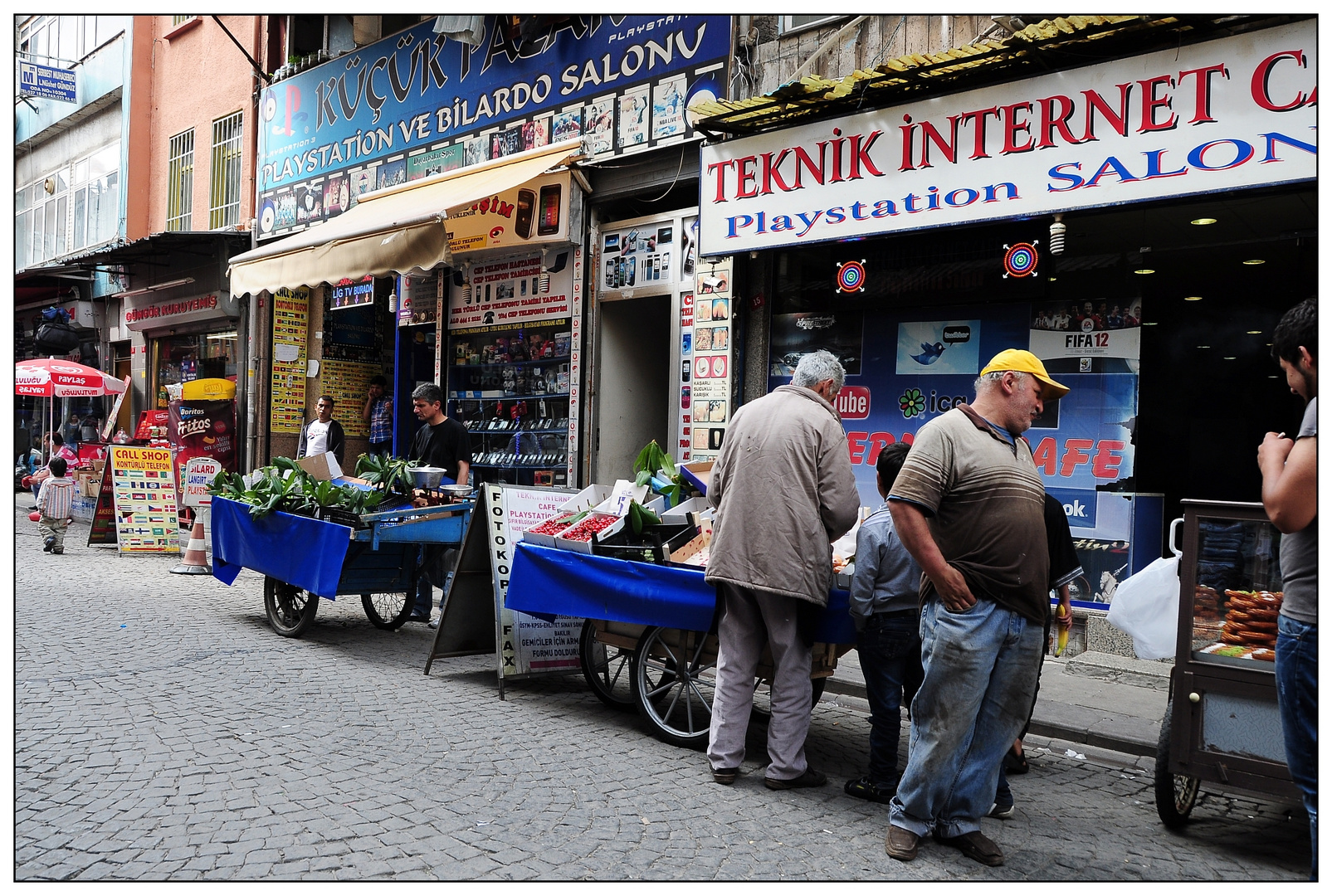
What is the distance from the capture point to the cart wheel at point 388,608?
8.42m

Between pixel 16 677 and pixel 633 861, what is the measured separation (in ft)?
14.6

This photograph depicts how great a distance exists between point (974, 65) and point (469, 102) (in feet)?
24.3

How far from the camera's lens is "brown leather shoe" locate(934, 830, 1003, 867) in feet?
12.8

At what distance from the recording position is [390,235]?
37.3ft

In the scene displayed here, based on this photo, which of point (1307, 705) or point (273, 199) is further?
point (273, 199)

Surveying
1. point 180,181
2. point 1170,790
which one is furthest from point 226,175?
point 1170,790

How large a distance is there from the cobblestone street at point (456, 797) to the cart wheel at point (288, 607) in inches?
38.5

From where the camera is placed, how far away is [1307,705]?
3297 mm

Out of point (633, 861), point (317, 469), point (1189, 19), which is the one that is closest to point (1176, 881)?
point (633, 861)

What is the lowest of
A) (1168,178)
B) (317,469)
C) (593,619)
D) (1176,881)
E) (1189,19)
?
(1176,881)

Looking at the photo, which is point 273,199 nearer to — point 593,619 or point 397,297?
point 397,297

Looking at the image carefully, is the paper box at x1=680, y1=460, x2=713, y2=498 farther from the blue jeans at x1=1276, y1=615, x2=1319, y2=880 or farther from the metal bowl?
the blue jeans at x1=1276, y1=615, x2=1319, y2=880

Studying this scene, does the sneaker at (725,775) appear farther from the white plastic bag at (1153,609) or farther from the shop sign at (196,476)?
the shop sign at (196,476)

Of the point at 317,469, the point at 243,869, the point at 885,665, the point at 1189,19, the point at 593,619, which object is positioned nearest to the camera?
the point at 243,869
